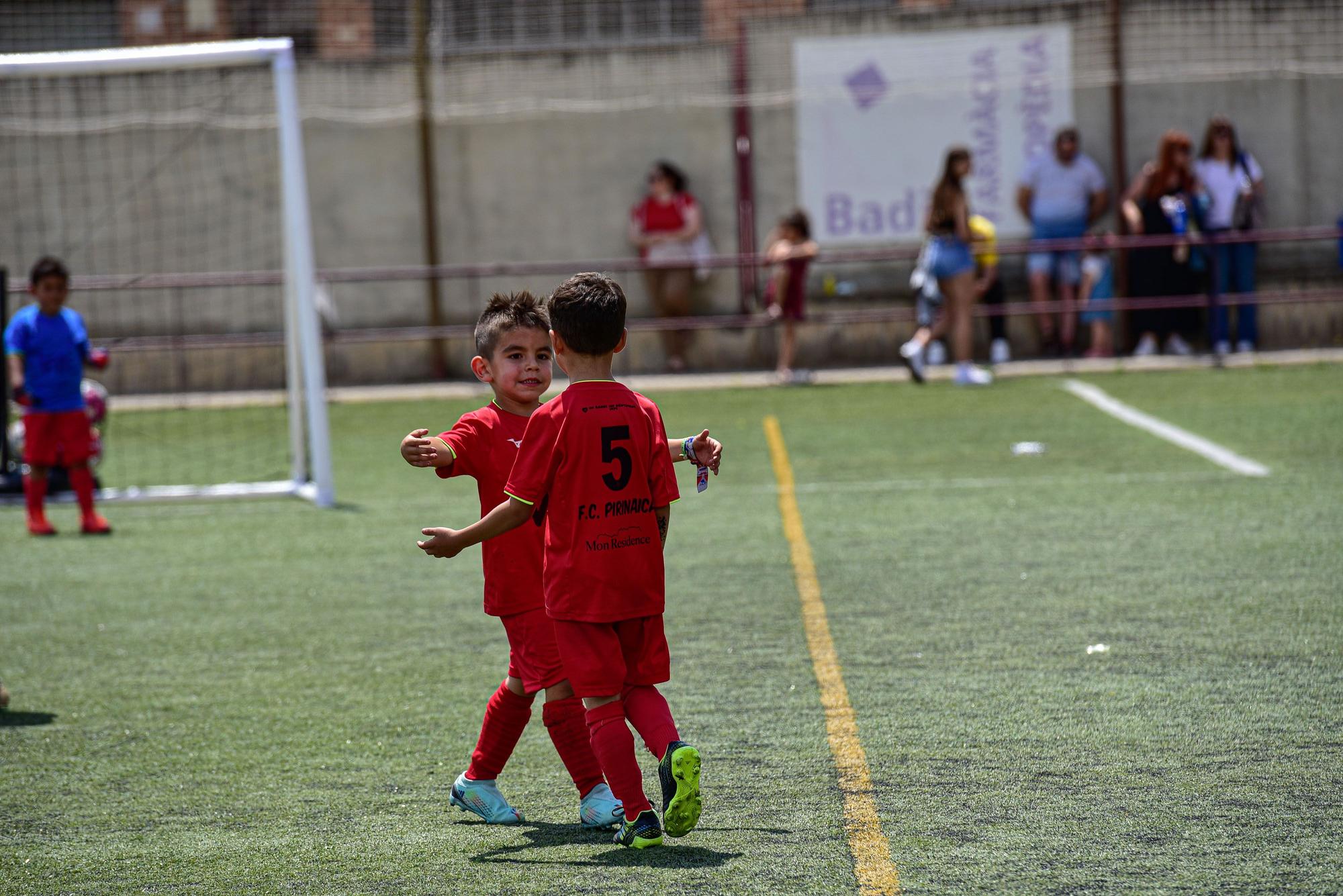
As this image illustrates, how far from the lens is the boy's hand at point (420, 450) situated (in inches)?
157

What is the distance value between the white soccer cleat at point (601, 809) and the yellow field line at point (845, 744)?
56 centimetres

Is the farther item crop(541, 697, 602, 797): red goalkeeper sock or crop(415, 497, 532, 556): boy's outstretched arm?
crop(541, 697, 602, 797): red goalkeeper sock

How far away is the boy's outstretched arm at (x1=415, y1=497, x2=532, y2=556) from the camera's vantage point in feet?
12.7

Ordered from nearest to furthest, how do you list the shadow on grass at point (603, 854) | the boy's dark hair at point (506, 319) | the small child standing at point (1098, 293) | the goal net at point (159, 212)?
1. the shadow on grass at point (603, 854)
2. the boy's dark hair at point (506, 319)
3. the small child standing at point (1098, 293)
4. the goal net at point (159, 212)

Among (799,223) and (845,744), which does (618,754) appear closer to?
(845,744)

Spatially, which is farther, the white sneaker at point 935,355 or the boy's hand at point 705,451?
the white sneaker at point 935,355

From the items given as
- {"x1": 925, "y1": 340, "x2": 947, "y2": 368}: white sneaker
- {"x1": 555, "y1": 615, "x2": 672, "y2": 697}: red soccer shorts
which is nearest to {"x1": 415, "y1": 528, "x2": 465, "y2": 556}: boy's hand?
{"x1": 555, "y1": 615, "x2": 672, "y2": 697}: red soccer shorts

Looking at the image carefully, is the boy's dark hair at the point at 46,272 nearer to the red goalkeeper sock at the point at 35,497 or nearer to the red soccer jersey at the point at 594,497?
the red goalkeeper sock at the point at 35,497

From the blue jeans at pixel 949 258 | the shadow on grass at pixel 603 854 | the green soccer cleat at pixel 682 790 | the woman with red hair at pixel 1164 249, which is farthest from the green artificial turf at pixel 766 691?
the woman with red hair at pixel 1164 249

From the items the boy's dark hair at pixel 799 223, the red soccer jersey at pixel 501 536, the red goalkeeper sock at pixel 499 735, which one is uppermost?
the boy's dark hair at pixel 799 223

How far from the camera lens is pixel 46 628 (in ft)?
23.0

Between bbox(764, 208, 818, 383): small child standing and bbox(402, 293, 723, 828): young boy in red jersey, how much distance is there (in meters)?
12.8

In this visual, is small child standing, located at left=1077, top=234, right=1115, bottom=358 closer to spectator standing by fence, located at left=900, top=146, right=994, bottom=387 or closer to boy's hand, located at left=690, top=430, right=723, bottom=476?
spectator standing by fence, located at left=900, top=146, right=994, bottom=387

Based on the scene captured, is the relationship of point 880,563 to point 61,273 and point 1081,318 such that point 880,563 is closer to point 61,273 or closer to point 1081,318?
point 61,273
